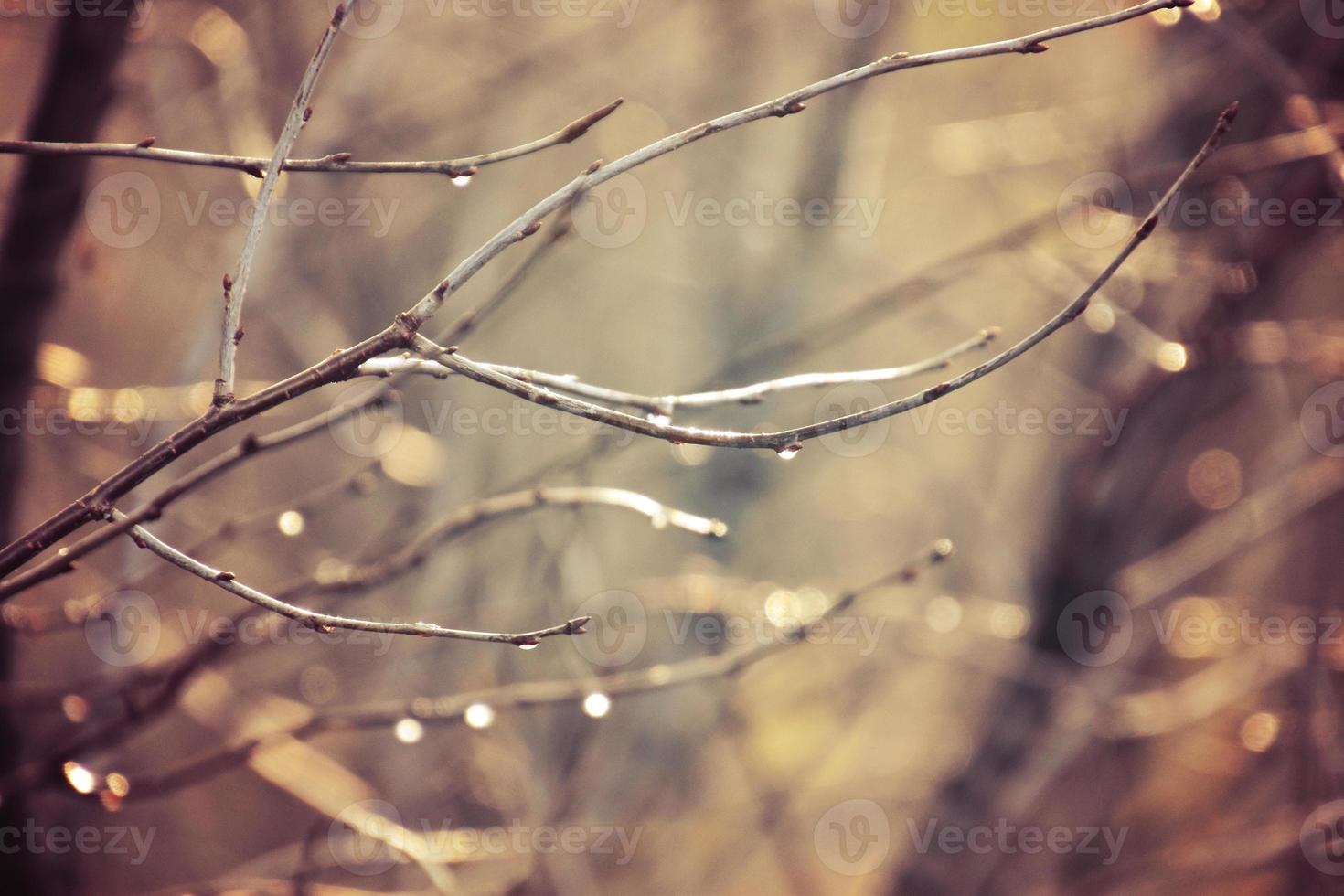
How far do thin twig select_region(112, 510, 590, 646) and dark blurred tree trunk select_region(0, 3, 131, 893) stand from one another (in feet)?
2.63

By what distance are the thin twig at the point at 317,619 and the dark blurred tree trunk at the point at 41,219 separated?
2.63 feet

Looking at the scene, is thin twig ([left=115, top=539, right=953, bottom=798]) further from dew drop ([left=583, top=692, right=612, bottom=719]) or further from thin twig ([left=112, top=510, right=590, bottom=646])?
thin twig ([left=112, top=510, right=590, bottom=646])

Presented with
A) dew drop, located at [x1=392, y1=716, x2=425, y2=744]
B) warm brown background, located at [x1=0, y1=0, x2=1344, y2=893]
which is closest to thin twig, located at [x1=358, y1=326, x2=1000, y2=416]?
dew drop, located at [x1=392, y1=716, x2=425, y2=744]

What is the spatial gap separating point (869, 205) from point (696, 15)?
0.95 metres

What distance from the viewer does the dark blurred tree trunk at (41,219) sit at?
114 centimetres

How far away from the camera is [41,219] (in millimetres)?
1196

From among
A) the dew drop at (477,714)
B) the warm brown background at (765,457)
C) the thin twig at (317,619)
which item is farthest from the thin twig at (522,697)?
the warm brown background at (765,457)

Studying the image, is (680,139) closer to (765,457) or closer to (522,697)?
(522,697)

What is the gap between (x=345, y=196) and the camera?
7.60ft

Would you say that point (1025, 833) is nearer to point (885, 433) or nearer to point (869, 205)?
point (885, 433)

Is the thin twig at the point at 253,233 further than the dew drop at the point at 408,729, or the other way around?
the dew drop at the point at 408,729

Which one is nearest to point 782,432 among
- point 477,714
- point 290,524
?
point 477,714

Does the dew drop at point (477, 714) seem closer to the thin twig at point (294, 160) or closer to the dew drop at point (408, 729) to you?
the dew drop at point (408, 729)

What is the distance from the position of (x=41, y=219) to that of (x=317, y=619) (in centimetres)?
110
